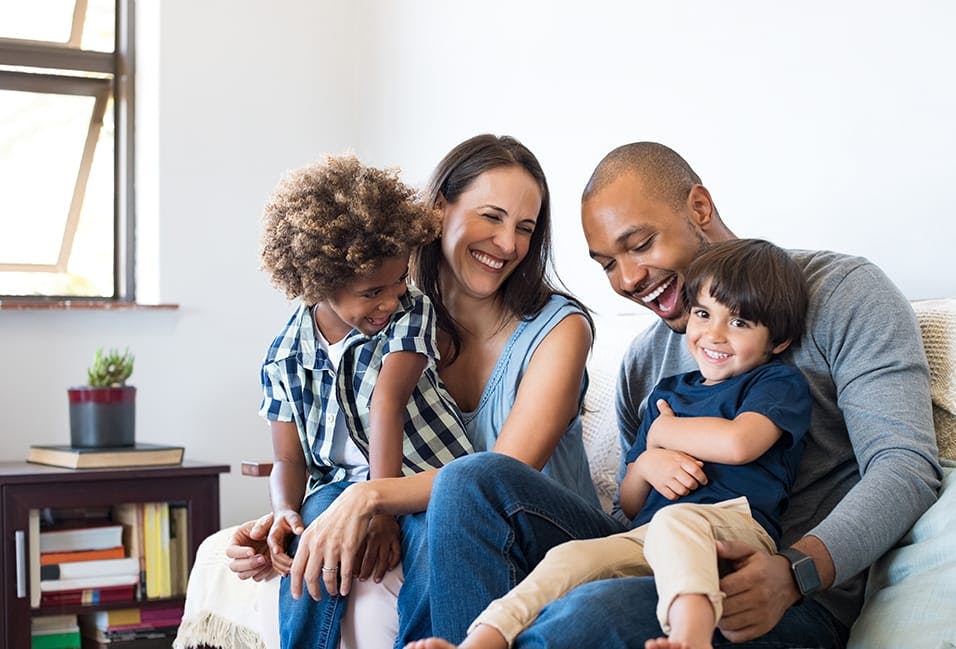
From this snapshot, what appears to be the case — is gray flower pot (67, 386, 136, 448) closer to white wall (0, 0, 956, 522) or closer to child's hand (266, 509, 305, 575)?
white wall (0, 0, 956, 522)

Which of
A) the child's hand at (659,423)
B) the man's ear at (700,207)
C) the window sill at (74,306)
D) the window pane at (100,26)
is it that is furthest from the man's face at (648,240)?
the window pane at (100,26)

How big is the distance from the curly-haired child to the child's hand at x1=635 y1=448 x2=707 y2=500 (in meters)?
0.38

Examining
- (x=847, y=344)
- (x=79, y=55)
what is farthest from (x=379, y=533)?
(x=79, y=55)

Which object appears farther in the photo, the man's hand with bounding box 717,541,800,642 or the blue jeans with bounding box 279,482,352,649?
the blue jeans with bounding box 279,482,352,649

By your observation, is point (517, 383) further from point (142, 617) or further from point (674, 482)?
point (142, 617)

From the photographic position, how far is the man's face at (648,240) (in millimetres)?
1756

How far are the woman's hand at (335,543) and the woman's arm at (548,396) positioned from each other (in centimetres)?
24

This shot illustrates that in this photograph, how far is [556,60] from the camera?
285 centimetres

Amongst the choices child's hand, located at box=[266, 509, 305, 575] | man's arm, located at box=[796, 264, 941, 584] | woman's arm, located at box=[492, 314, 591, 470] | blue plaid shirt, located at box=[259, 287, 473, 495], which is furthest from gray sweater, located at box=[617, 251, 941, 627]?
child's hand, located at box=[266, 509, 305, 575]

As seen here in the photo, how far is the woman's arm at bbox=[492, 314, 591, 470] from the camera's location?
1683 mm

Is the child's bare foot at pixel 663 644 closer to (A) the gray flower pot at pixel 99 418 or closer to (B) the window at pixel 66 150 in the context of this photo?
(A) the gray flower pot at pixel 99 418

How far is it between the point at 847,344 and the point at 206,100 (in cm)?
259

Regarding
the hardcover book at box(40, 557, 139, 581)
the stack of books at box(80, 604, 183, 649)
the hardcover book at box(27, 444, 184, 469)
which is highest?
the hardcover book at box(27, 444, 184, 469)

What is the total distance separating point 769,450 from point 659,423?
152 millimetres
